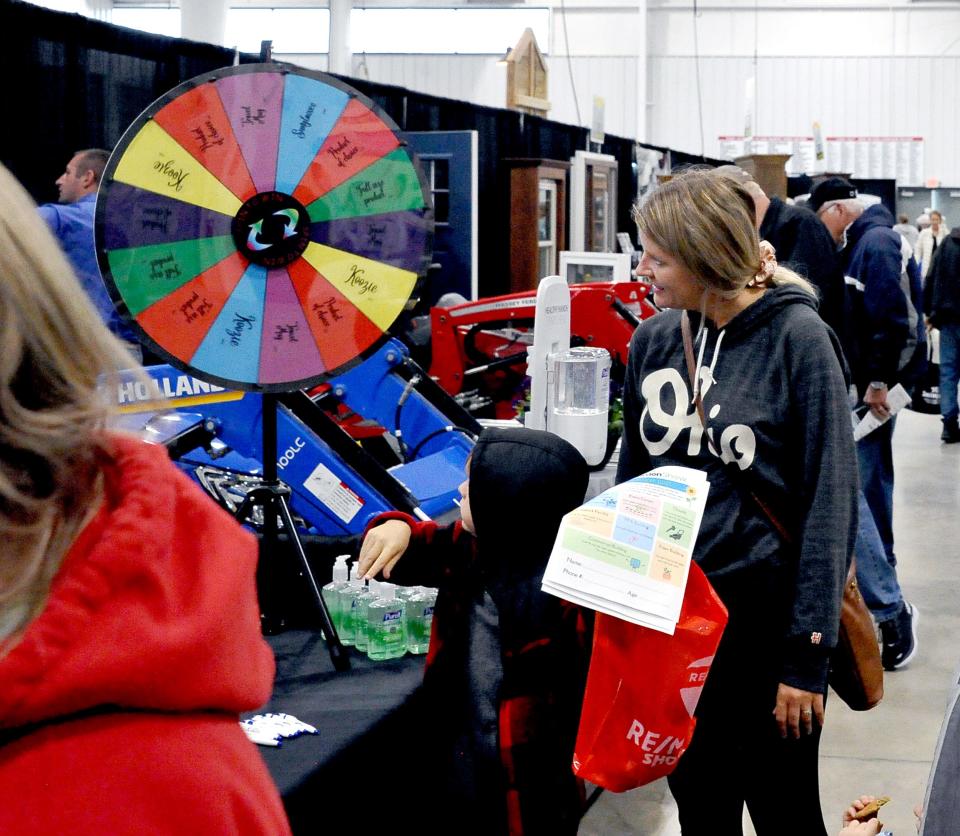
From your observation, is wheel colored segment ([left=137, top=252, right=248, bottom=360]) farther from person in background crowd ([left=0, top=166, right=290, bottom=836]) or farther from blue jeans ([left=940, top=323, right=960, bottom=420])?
blue jeans ([left=940, top=323, right=960, bottom=420])

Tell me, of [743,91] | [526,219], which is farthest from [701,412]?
[743,91]

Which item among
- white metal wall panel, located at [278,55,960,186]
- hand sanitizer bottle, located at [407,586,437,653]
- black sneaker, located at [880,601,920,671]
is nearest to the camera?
hand sanitizer bottle, located at [407,586,437,653]

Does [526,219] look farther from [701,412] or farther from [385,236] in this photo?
[701,412]

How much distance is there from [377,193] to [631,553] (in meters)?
1.01

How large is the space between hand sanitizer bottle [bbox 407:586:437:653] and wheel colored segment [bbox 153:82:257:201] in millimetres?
926

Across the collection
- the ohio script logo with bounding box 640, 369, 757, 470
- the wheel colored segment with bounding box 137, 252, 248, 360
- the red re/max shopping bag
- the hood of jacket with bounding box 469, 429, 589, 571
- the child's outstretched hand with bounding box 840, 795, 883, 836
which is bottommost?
the child's outstretched hand with bounding box 840, 795, 883, 836

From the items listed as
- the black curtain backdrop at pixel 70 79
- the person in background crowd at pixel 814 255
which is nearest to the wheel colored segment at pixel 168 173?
the black curtain backdrop at pixel 70 79

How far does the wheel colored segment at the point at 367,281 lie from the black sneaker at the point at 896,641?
254 centimetres

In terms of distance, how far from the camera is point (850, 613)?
2078 millimetres

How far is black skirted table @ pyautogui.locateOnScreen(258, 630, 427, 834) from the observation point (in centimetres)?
202

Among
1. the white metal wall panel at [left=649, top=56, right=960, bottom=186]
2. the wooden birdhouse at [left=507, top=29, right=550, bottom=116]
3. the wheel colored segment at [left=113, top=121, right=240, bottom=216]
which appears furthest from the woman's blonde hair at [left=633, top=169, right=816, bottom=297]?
the white metal wall panel at [left=649, top=56, right=960, bottom=186]

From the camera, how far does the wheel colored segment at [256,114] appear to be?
2324 millimetres

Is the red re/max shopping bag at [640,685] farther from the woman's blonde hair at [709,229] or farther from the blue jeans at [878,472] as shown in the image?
the blue jeans at [878,472]

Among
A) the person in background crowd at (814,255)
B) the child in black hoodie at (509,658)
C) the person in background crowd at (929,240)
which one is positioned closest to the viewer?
the child in black hoodie at (509,658)
